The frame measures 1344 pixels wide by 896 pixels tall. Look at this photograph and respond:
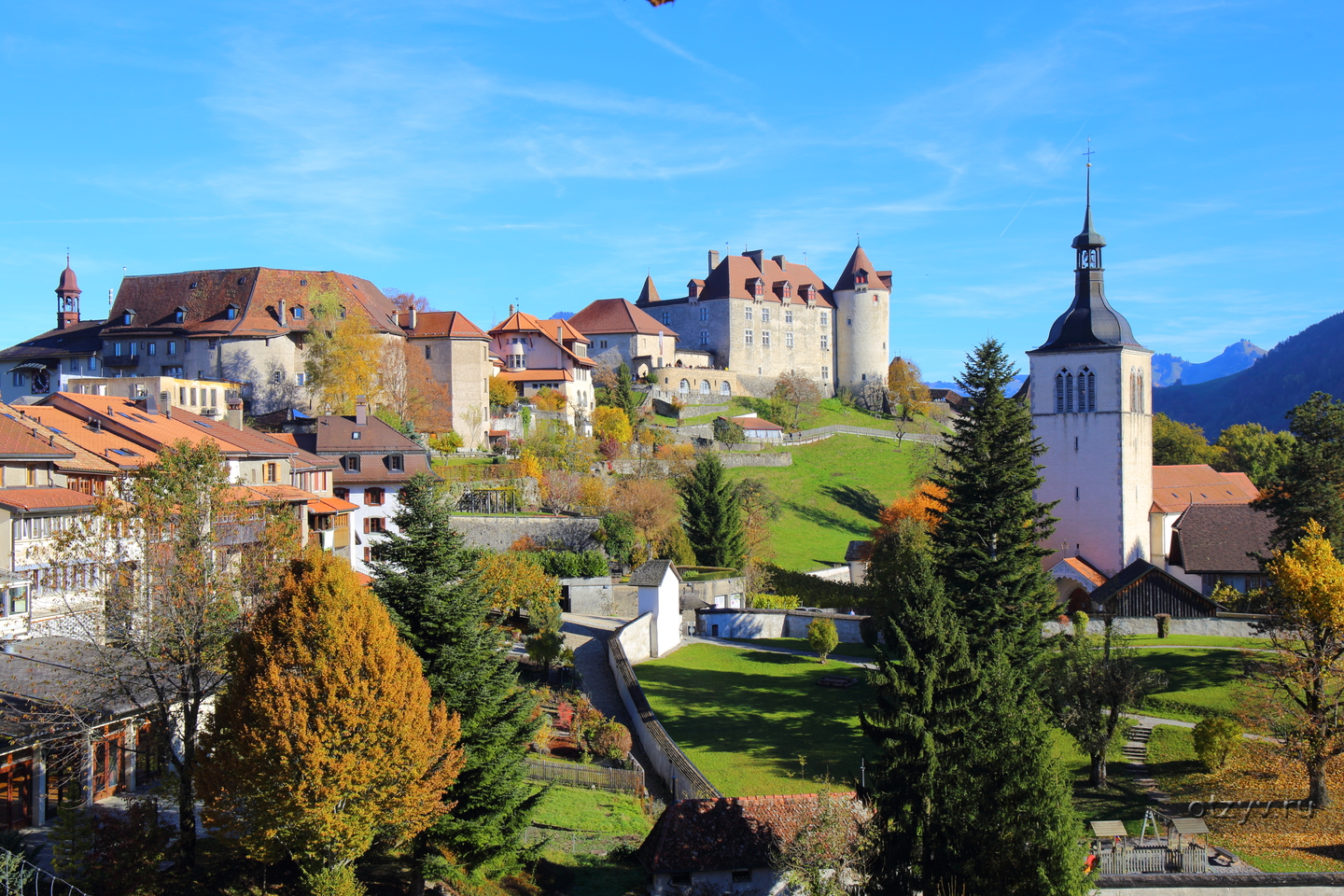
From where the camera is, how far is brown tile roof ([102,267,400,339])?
211 ft

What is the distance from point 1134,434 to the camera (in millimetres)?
45062

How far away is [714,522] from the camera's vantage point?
176ft

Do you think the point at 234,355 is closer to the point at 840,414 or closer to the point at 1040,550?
the point at 1040,550

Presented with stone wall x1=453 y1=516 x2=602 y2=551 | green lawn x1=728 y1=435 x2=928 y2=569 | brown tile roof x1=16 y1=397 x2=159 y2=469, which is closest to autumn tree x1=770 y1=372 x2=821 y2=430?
green lawn x1=728 y1=435 x2=928 y2=569

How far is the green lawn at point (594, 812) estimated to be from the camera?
24562 mm

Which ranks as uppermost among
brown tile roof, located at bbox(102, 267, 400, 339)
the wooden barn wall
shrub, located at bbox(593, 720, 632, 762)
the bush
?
brown tile roof, located at bbox(102, 267, 400, 339)

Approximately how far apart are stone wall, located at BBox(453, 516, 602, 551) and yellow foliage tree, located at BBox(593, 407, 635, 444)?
20.1 m

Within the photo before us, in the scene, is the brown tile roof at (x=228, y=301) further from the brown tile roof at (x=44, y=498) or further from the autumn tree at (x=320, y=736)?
the autumn tree at (x=320, y=736)

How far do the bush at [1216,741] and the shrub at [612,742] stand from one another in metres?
14.7

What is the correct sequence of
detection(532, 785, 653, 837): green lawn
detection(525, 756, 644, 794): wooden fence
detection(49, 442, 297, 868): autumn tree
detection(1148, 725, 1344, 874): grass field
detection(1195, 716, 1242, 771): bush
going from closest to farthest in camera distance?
detection(49, 442, 297, 868): autumn tree
detection(1148, 725, 1344, 874): grass field
detection(532, 785, 653, 837): green lawn
detection(1195, 716, 1242, 771): bush
detection(525, 756, 644, 794): wooden fence

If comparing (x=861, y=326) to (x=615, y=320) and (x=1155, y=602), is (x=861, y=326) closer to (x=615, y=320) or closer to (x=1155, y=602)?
(x=615, y=320)

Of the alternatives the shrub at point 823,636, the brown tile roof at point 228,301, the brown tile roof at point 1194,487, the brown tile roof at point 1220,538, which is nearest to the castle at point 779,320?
the brown tile roof at point 228,301

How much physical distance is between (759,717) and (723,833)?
419 inches

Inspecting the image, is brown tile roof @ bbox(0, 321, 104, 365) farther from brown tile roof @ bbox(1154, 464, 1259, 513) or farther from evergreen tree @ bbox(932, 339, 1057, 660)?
brown tile roof @ bbox(1154, 464, 1259, 513)
